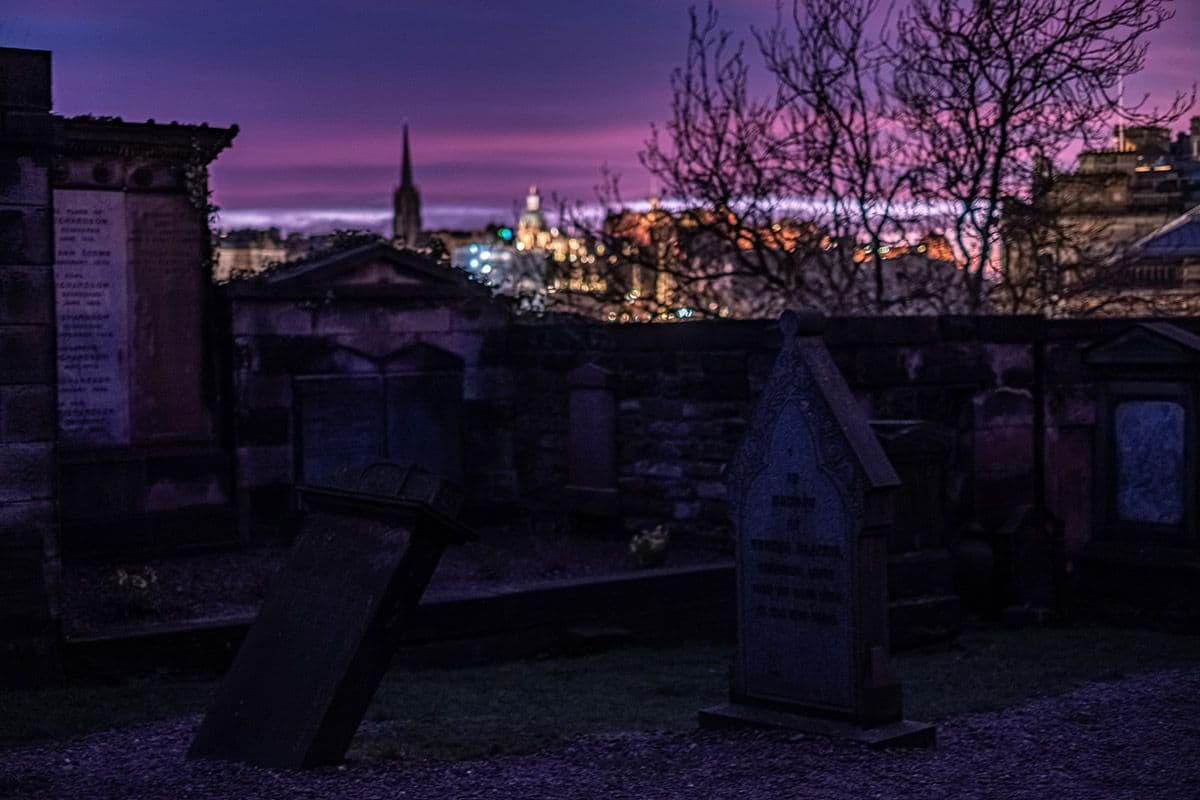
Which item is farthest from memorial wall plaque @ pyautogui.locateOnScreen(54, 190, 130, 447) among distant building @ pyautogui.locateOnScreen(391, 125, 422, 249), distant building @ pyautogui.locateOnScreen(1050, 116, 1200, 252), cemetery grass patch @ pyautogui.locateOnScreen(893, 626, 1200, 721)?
distant building @ pyautogui.locateOnScreen(391, 125, 422, 249)

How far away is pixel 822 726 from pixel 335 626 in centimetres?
253

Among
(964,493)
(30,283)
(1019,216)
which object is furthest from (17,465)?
(1019,216)

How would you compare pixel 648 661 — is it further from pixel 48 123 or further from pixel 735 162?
pixel 735 162

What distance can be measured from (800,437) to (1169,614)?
258 inches

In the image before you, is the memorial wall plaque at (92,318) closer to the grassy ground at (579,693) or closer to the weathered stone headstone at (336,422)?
the weathered stone headstone at (336,422)

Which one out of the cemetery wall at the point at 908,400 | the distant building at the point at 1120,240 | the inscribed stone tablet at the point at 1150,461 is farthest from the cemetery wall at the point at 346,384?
the distant building at the point at 1120,240

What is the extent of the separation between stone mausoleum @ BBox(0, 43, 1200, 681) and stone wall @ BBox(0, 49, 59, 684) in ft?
10.6

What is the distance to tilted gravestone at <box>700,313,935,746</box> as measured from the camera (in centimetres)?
789

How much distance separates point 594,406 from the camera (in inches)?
600

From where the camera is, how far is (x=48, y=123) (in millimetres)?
9938

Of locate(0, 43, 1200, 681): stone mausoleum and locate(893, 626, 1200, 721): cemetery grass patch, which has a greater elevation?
locate(0, 43, 1200, 681): stone mausoleum

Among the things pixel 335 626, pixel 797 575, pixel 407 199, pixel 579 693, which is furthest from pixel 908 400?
pixel 407 199

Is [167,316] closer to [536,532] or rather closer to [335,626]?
[536,532]

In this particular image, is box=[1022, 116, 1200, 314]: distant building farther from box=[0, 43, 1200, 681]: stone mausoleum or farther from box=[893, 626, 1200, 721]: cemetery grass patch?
box=[893, 626, 1200, 721]: cemetery grass patch
